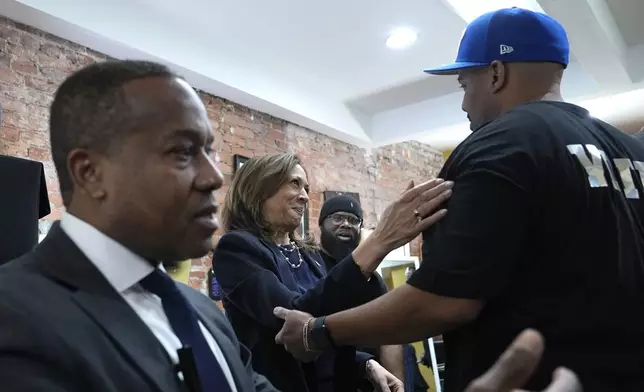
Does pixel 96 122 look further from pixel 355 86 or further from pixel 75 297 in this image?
pixel 355 86

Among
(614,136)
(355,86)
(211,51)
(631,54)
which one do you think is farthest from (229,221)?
(631,54)

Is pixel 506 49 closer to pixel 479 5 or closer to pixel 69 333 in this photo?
pixel 69 333

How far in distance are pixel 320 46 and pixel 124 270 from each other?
3.22m

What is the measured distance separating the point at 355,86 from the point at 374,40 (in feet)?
2.63

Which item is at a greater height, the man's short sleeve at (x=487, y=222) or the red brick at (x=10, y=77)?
the red brick at (x=10, y=77)

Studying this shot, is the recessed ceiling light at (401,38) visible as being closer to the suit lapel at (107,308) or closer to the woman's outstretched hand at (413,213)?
the woman's outstretched hand at (413,213)

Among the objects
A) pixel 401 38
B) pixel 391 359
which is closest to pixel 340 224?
pixel 391 359

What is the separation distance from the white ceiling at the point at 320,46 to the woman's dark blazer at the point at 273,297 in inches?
74.9

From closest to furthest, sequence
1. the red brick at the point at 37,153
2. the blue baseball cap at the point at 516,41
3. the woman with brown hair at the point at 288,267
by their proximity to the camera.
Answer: the blue baseball cap at the point at 516,41 < the woman with brown hair at the point at 288,267 < the red brick at the point at 37,153

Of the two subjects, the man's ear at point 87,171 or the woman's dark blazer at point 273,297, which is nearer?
the man's ear at point 87,171

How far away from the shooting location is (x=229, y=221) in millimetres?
1799

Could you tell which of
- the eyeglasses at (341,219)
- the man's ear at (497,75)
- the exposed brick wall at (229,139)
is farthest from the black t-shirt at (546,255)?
the exposed brick wall at (229,139)

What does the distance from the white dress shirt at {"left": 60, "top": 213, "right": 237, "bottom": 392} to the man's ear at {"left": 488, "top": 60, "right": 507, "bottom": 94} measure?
0.85 m

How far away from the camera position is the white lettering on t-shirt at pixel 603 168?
97cm
